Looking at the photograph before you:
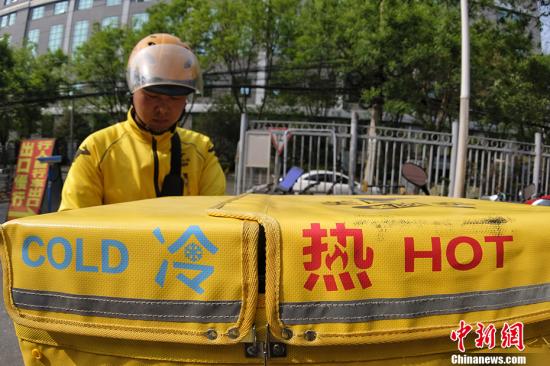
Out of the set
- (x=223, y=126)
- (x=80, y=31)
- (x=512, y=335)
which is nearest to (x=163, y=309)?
(x=512, y=335)

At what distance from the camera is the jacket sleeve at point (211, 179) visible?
186 centimetres

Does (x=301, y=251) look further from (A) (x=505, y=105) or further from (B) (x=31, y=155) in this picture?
(A) (x=505, y=105)

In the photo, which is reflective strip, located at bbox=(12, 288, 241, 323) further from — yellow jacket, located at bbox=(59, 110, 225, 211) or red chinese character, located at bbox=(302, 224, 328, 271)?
yellow jacket, located at bbox=(59, 110, 225, 211)

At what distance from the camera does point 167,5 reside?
14.2 meters

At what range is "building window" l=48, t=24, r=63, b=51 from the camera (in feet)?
80.7

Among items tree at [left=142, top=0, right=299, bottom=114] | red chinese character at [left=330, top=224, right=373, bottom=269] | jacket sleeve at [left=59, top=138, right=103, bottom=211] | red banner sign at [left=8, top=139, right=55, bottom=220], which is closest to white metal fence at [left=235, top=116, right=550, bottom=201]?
red banner sign at [left=8, top=139, right=55, bottom=220]

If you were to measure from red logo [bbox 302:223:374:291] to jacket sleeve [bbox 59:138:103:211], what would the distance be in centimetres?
102

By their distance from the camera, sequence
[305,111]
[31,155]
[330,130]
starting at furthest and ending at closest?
[305,111] → [31,155] → [330,130]

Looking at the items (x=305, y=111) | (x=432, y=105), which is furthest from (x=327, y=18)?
(x=305, y=111)

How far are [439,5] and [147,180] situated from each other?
37.1ft

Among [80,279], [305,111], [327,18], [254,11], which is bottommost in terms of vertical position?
[80,279]

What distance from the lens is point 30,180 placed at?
662 cm

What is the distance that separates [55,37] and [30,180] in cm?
2269

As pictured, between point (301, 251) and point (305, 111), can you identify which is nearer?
point (301, 251)
